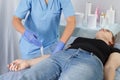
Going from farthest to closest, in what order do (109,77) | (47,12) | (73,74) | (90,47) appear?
(47,12), (90,47), (109,77), (73,74)

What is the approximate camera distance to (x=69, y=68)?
1.48m

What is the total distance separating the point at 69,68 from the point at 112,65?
423 mm

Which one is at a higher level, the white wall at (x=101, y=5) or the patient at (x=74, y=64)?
the white wall at (x=101, y=5)

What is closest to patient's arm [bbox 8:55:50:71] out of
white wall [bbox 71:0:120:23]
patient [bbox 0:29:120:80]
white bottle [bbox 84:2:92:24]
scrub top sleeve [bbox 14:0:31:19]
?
patient [bbox 0:29:120:80]

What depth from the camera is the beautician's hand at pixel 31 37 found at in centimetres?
178

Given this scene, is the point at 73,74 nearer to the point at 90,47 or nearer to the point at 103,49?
the point at 90,47

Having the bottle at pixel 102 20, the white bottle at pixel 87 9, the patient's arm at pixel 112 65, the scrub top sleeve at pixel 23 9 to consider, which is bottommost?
the patient's arm at pixel 112 65

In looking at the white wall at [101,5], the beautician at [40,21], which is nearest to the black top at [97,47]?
the beautician at [40,21]

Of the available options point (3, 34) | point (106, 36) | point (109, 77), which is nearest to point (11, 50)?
point (3, 34)

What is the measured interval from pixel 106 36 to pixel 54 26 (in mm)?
496

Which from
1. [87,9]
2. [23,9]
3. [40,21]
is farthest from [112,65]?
[87,9]

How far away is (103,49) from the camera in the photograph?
6.04 feet

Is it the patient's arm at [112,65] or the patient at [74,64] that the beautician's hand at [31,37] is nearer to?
the patient at [74,64]

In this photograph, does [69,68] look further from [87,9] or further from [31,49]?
[87,9]
